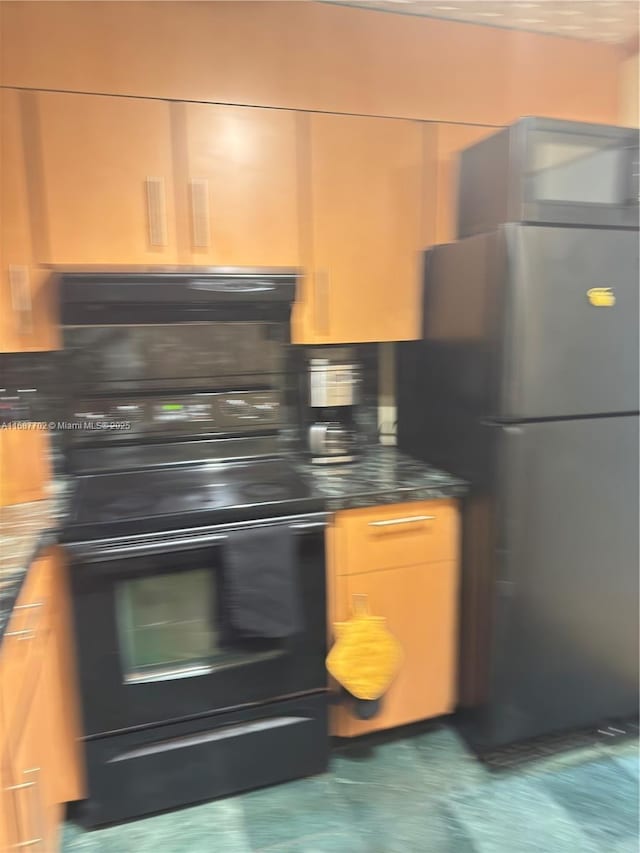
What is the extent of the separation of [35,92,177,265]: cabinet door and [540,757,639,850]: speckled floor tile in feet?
6.80

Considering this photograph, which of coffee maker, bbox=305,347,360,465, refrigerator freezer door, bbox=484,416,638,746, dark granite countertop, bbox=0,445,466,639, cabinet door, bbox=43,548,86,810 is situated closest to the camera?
dark granite countertop, bbox=0,445,466,639

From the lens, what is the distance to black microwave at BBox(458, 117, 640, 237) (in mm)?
1724

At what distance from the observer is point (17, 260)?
1.75 meters

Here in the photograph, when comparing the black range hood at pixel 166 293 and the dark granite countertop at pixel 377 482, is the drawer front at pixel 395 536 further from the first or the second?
the black range hood at pixel 166 293

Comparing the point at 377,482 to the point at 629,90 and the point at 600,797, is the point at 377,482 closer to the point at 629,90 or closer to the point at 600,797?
the point at 600,797

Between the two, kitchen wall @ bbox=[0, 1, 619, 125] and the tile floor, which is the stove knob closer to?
kitchen wall @ bbox=[0, 1, 619, 125]

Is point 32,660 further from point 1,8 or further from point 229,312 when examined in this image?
point 1,8

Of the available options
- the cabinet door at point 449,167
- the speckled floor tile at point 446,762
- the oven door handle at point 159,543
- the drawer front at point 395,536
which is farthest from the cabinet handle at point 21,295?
the speckled floor tile at point 446,762

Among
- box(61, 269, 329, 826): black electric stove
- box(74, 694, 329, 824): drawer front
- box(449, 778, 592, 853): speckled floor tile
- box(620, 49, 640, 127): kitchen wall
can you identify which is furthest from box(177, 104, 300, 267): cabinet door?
box(449, 778, 592, 853): speckled floor tile

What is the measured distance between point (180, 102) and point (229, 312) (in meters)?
0.63

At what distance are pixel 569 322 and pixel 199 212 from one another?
1.16 meters

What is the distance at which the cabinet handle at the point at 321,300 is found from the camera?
2.04m

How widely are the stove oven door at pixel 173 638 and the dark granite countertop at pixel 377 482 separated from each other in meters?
0.13

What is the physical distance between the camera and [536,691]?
195cm
